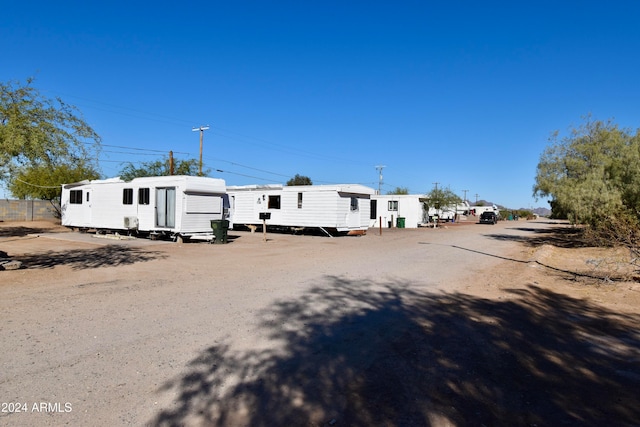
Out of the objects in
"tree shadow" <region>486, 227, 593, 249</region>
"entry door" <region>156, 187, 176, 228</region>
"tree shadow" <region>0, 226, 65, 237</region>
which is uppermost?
"entry door" <region>156, 187, 176, 228</region>

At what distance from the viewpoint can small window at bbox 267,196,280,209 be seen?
2455 cm

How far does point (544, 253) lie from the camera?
15070mm

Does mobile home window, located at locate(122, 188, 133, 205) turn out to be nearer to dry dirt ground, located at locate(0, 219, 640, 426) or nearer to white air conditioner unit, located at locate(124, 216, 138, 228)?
white air conditioner unit, located at locate(124, 216, 138, 228)

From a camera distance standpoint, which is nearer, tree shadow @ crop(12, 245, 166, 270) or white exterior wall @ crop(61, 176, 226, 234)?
tree shadow @ crop(12, 245, 166, 270)

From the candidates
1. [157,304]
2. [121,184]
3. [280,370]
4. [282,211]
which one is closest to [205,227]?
[121,184]

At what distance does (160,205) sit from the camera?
1762 cm

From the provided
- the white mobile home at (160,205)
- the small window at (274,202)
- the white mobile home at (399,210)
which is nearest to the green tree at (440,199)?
the white mobile home at (399,210)

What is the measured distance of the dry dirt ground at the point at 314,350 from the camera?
321 centimetres

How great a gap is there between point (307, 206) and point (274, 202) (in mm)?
2599

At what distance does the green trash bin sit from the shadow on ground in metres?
11.5

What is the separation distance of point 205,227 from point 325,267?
8.59 meters

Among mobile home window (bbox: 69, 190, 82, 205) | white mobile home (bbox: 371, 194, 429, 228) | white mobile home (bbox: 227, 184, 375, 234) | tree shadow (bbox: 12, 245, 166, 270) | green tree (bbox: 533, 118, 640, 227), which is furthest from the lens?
white mobile home (bbox: 371, 194, 429, 228)

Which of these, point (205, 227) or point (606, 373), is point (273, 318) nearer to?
point (606, 373)

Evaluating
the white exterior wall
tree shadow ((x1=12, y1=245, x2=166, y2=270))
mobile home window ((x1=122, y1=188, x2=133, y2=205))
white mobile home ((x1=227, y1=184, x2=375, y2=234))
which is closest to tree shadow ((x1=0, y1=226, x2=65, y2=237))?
the white exterior wall
